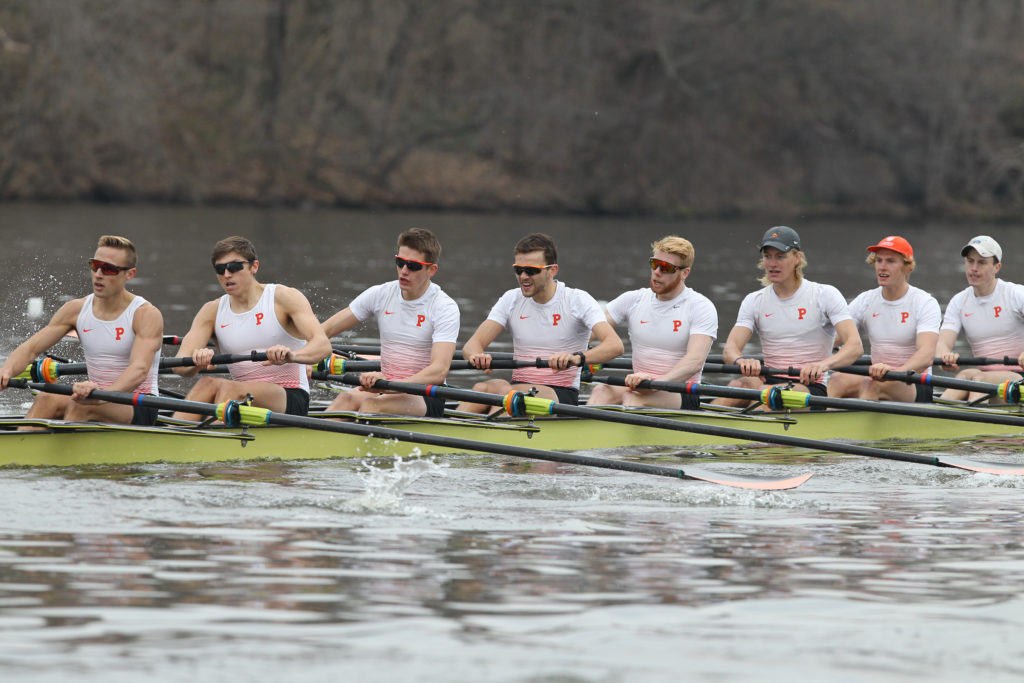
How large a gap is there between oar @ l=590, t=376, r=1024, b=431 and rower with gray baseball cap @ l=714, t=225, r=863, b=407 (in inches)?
23.1

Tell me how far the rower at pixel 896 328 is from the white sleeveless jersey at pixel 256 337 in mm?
3966

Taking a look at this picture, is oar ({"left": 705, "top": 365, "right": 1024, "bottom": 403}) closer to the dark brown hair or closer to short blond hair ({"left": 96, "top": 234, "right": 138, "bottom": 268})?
the dark brown hair

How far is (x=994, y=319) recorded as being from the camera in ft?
35.8

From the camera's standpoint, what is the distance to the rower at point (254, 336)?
8.49 metres

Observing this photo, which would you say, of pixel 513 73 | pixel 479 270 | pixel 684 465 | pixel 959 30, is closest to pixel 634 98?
pixel 513 73

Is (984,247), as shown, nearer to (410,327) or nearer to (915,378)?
(915,378)

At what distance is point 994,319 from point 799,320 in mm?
1669

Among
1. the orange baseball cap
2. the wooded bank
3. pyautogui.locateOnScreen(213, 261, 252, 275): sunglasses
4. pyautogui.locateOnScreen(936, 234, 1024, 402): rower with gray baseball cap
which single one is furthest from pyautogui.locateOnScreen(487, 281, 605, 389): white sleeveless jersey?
the wooded bank

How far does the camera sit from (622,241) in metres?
33.0

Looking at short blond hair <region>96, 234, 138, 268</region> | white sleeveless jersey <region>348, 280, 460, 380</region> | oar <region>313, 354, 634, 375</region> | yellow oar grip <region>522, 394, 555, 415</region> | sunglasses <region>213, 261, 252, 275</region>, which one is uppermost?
short blond hair <region>96, 234, 138, 268</region>

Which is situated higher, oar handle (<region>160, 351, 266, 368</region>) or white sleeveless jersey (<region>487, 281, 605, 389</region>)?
white sleeveless jersey (<region>487, 281, 605, 389</region>)

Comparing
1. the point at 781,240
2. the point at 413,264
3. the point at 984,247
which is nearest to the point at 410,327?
the point at 413,264

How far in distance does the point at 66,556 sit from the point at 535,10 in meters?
39.0

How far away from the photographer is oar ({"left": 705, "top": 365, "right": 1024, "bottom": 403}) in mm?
9805
